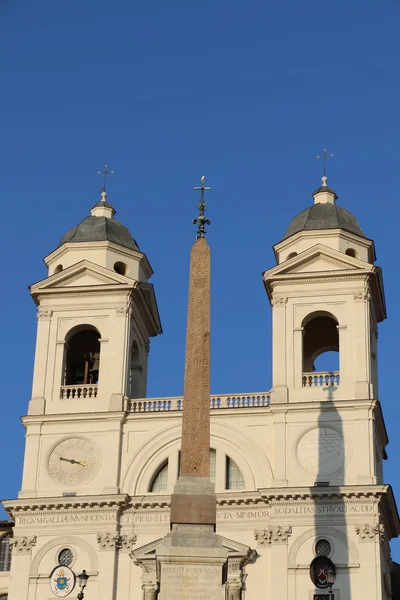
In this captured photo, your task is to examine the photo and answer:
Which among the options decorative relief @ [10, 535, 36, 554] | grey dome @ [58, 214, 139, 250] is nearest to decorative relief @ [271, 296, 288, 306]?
grey dome @ [58, 214, 139, 250]

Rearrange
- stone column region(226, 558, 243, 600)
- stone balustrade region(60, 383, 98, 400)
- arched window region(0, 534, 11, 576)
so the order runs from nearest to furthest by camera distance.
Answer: stone column region(226, 558, 243, 600) → stone balustrade region(60, 383, 98, 400) → arched window region(0, 534, 11, 576)

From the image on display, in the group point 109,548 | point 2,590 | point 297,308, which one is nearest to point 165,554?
point 109,548

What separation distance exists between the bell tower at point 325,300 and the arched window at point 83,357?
7.36 metres

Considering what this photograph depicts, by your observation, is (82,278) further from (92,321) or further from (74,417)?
(74,417)

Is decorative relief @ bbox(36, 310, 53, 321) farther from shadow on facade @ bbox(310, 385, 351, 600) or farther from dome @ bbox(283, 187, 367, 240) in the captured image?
shadow on facade @ bbox(310, 385, 351, 600)

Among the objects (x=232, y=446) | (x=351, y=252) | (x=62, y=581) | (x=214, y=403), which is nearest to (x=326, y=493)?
(x=232, y=446)

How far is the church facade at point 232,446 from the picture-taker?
47.9m

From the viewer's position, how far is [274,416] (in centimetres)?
5016

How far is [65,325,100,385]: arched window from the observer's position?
5412 centimetres

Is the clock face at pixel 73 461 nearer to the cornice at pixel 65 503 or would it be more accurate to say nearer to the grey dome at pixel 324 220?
the cornice at pixel 65 503

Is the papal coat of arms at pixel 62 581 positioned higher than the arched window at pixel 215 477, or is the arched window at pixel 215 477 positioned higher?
the arched window at pixel 215 477

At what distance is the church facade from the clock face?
0.16 feet

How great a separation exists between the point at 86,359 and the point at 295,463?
1000cm

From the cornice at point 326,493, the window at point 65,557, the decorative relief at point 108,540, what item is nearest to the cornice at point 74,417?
the decorative relief at point 108,540
